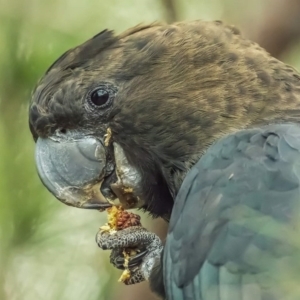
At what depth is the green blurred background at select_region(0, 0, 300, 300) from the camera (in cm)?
140

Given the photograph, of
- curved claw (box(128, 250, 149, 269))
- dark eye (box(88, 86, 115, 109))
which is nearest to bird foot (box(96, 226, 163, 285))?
curved claw (box(128, 250, 149, 269))

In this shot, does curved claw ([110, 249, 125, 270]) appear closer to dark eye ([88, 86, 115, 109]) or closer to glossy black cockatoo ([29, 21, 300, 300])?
glossy black cockatoo ([29, 21, 300, 300])

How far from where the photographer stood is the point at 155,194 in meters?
1.45

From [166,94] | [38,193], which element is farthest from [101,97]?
[38,193]

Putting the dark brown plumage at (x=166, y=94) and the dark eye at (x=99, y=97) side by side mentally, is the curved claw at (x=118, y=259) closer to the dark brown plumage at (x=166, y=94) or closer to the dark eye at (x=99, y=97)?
the dark brown plumage at (x=166, y=94)

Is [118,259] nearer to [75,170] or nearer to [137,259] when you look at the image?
[137,259]

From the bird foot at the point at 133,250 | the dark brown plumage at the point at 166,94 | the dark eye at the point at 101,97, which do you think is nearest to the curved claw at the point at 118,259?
the bird foot at the point at 133,250

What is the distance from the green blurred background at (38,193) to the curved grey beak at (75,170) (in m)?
0.09

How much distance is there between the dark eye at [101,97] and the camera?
141 centimetres

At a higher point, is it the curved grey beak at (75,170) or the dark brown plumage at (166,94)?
the dark brown plumage at (166,94)

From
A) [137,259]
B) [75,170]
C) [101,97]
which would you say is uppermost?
[101,97]

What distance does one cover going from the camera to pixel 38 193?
59.6 inches

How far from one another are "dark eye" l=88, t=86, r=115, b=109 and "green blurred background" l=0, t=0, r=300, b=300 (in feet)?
0.38

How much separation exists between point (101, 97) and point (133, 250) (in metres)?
0.33
